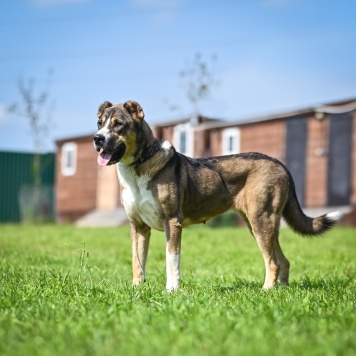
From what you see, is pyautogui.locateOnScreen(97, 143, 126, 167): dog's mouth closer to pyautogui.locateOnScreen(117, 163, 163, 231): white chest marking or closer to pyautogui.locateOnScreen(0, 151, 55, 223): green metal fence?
pyautogui.locateOnScreen(117, 163, 163, 231): white chest marking

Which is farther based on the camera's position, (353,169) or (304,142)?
(304,142)

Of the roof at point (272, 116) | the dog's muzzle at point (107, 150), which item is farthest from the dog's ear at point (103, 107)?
the roof at point (272, 116)

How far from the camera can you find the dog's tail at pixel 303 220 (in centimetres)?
746

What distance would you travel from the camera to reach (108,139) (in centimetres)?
628

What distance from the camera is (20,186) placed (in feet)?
111

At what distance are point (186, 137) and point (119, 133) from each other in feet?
68.7

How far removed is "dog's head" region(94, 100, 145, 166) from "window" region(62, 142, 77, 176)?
25.7m

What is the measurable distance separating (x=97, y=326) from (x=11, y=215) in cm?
3029

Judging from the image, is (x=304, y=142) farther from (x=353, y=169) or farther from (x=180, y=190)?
(x=180, y=190)

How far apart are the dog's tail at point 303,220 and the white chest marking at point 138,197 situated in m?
1.62

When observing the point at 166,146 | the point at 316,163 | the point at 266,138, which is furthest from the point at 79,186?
the point at 166,146

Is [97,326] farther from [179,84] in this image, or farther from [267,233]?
[179,84]

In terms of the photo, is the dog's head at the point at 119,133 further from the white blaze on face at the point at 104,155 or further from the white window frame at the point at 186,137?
the white window frame at the point at 186,137

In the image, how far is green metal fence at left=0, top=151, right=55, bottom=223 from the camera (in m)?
33.3
